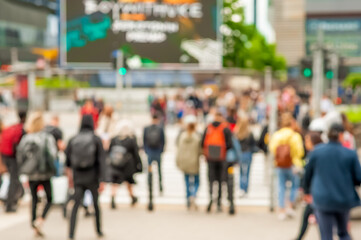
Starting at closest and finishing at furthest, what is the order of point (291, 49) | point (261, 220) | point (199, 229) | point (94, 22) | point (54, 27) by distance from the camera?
1. point (199, 229)
2. point (261, 220)
3. point (94, 22)
4. point (291, 49)
5. point (54, 27)

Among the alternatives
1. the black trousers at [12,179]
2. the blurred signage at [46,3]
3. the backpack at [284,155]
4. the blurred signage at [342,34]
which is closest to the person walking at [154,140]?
the black trousers at [12,179]

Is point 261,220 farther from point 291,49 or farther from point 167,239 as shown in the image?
point 291,49

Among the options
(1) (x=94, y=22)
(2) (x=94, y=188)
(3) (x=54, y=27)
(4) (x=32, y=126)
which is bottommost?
(2) (x=94, y=188)

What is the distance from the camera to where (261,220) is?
1141cm

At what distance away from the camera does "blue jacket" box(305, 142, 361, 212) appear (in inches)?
274

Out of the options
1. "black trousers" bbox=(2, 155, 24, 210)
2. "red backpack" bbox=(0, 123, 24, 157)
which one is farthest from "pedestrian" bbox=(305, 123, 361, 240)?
"black trousers" bbox=(2, 155, 24, 210)

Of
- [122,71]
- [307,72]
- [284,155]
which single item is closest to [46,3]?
[122,71]

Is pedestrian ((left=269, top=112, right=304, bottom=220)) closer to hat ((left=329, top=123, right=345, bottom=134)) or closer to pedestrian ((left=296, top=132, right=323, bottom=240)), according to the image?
pedestrian ((left=296, top=132, right=323, bottom=240))

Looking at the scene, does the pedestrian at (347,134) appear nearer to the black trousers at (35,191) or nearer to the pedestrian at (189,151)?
the pedestrian at (189,151)

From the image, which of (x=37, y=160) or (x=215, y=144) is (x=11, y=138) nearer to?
(x=37, y=160)

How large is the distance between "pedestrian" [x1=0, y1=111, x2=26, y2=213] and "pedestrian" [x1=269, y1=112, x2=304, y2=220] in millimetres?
3957

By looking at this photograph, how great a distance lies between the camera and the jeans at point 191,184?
40.9ft

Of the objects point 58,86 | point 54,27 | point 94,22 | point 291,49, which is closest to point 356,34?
point 291,49

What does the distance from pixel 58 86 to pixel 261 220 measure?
3072 cm
